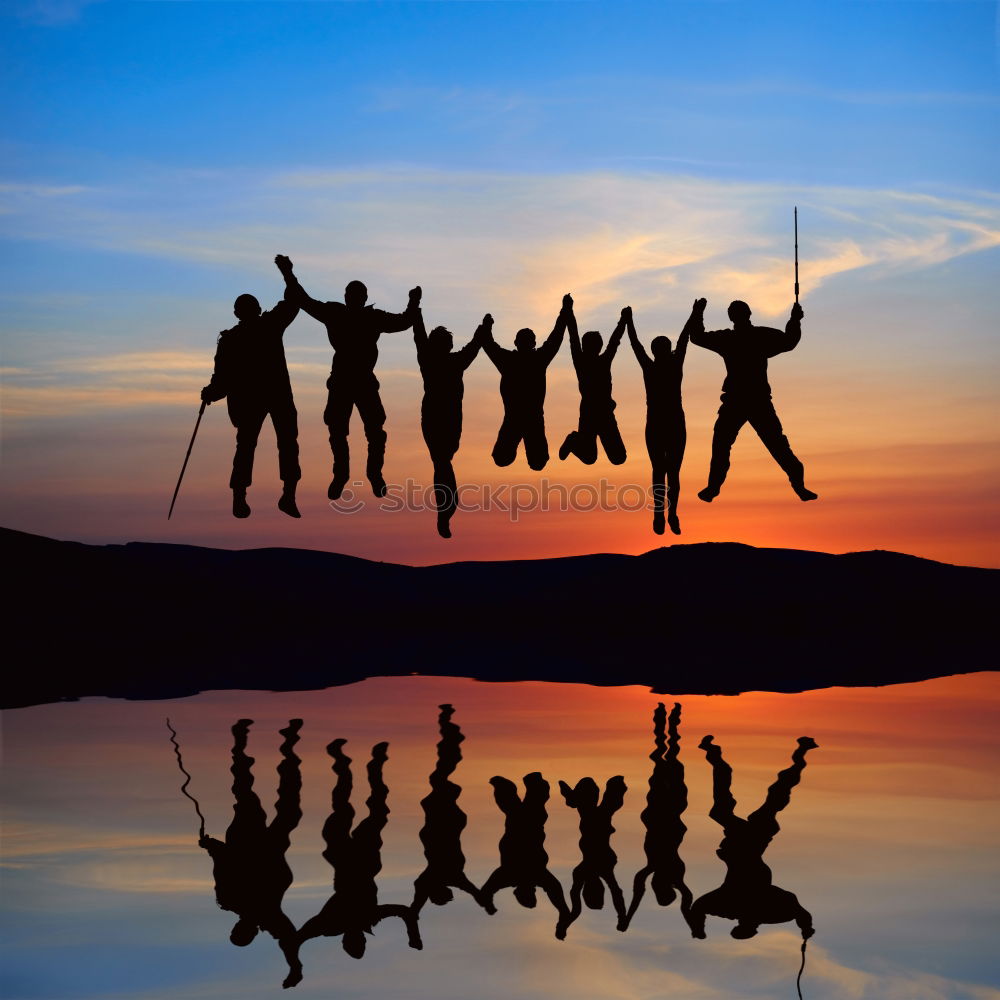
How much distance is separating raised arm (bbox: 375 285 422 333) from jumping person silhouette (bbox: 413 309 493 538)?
12.1 inches

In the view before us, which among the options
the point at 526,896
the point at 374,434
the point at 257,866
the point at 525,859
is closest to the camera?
the point at 526,896

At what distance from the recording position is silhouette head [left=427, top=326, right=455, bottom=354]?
1998cm

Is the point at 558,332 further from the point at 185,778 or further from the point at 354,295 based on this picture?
the point at 185,778

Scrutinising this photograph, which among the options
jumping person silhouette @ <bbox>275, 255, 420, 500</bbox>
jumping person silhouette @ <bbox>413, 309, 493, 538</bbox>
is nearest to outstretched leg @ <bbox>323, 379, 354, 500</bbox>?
jumping person silhouette @ <bbox>275, 255, 420, 500</bbox>

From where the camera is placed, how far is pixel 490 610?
67250 millimetres

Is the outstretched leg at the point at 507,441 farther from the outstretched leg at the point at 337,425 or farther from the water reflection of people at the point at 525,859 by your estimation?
the water reflection of people at the point at 525,859

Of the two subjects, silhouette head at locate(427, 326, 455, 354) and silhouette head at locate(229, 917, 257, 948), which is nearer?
silhouette head at locate(229, 917, 257, 948)

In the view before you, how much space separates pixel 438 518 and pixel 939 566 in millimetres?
60265

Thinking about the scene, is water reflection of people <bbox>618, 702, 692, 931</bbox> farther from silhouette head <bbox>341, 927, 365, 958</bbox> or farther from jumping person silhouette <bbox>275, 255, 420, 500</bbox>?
jumping person silhouette <bbox>275, 255, 420, 500</bbox>

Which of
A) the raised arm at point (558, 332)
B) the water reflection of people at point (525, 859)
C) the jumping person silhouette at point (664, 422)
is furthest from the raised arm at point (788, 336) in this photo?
the water reflection of people at point (525, 859)

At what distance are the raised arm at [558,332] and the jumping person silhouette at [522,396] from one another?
21mm

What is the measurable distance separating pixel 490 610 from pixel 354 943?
55124mm

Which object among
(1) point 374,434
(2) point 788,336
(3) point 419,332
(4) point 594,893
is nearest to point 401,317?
(3) point 419,332

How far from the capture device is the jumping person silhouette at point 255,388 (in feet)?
63.3
